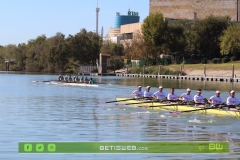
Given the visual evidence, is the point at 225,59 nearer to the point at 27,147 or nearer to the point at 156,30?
the point at 156,30

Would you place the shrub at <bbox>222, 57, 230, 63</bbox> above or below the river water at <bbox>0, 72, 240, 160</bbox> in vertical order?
above

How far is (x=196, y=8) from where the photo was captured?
109062 millimetres

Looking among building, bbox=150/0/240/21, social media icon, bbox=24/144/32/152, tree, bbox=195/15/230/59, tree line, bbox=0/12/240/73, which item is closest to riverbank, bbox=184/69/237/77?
tree line, bbox=0/12/240/73

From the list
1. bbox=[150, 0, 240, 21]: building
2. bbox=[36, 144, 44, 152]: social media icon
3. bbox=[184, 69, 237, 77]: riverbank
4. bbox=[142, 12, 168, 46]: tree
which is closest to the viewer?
bbox=[36, 144, 44, 152]: social media icon

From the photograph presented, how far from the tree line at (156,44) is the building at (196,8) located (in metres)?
8.81

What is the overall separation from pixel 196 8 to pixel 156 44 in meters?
19.8

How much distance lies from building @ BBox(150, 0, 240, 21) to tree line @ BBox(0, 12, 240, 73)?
8.81m

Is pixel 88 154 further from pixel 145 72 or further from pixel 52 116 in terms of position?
pixel 145 72

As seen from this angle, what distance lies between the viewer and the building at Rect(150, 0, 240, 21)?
4171 inches

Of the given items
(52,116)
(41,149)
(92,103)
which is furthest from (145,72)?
(41,149)

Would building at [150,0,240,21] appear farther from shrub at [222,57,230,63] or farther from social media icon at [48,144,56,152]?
social media icon at [48,144,56,152]

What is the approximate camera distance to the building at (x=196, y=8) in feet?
348

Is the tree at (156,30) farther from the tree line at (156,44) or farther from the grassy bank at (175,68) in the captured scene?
the grassy bank at (175,68)

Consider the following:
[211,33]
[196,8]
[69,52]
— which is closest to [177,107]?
[211,33]
